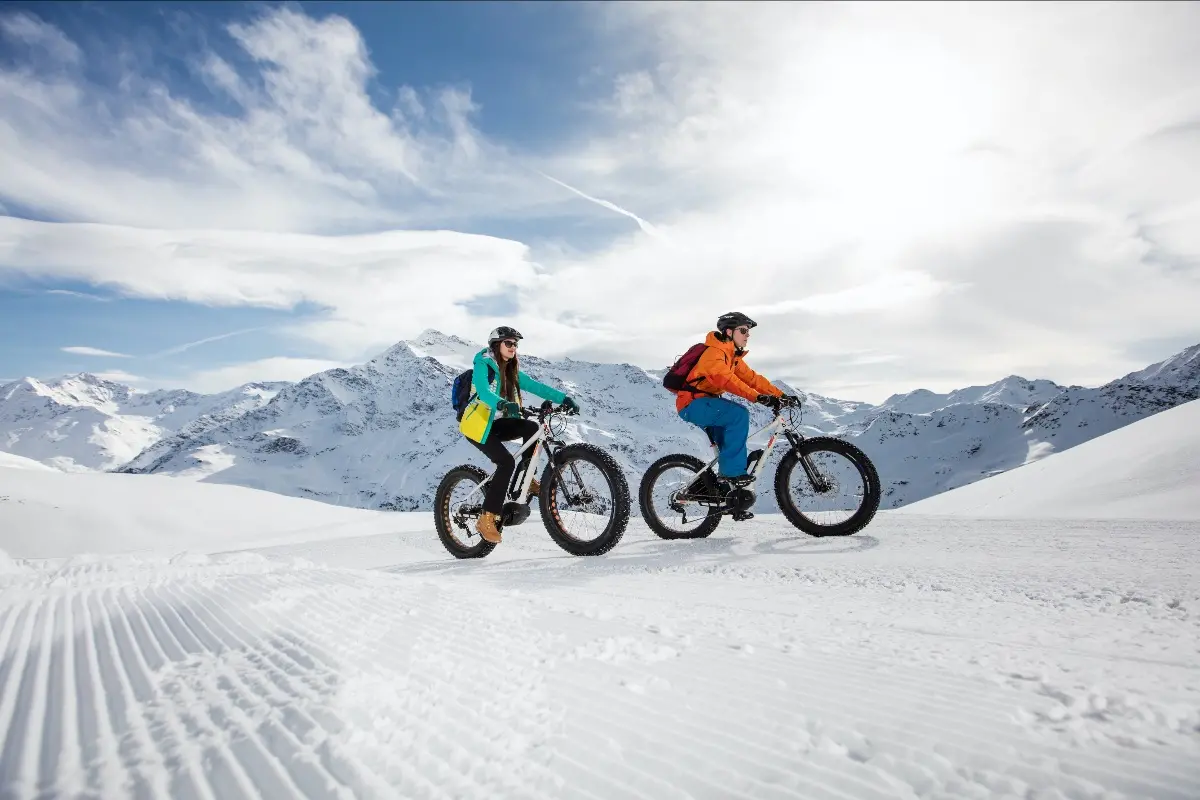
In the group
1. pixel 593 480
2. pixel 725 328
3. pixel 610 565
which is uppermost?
pixel 725 328

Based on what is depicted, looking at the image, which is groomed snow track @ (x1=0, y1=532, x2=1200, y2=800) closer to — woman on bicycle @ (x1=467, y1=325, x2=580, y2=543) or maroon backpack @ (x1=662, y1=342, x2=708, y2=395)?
woman on bicycle @ (x1=467, y1=325, x2=580, y2=543)

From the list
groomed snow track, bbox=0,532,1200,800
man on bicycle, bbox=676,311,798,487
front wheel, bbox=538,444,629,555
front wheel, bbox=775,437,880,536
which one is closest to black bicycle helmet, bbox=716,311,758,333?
man on bicycle, bbox=676,311,798,487

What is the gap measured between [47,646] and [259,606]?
843 millimetres

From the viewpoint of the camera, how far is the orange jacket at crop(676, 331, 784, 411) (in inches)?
257

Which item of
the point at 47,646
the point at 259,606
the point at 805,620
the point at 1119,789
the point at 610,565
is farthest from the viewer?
the point at 610,565

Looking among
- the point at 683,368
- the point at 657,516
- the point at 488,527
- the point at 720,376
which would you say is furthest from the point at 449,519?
the point at 720,376

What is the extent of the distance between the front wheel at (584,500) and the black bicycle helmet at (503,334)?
1313mm

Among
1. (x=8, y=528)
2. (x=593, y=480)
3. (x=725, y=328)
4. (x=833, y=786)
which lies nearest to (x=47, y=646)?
(x=833, y=786)

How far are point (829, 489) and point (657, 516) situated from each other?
193 centimetres

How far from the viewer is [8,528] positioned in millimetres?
10859

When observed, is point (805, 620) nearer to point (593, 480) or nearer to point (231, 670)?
point (231, 670)

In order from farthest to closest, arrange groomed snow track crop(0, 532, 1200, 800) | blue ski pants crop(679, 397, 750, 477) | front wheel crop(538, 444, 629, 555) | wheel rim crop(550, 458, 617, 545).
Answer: blue ski pants crop(679, 397, 750, 477) → wheel rim crop(550, 458, 617, 545) → front wheel crop(538, 444, 629, 555) → groomed snow track crop(0, 532, 1200, 800)

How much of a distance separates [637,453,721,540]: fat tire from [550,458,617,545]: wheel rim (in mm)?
575

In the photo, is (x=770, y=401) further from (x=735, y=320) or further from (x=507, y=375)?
(x=507, y=375)
